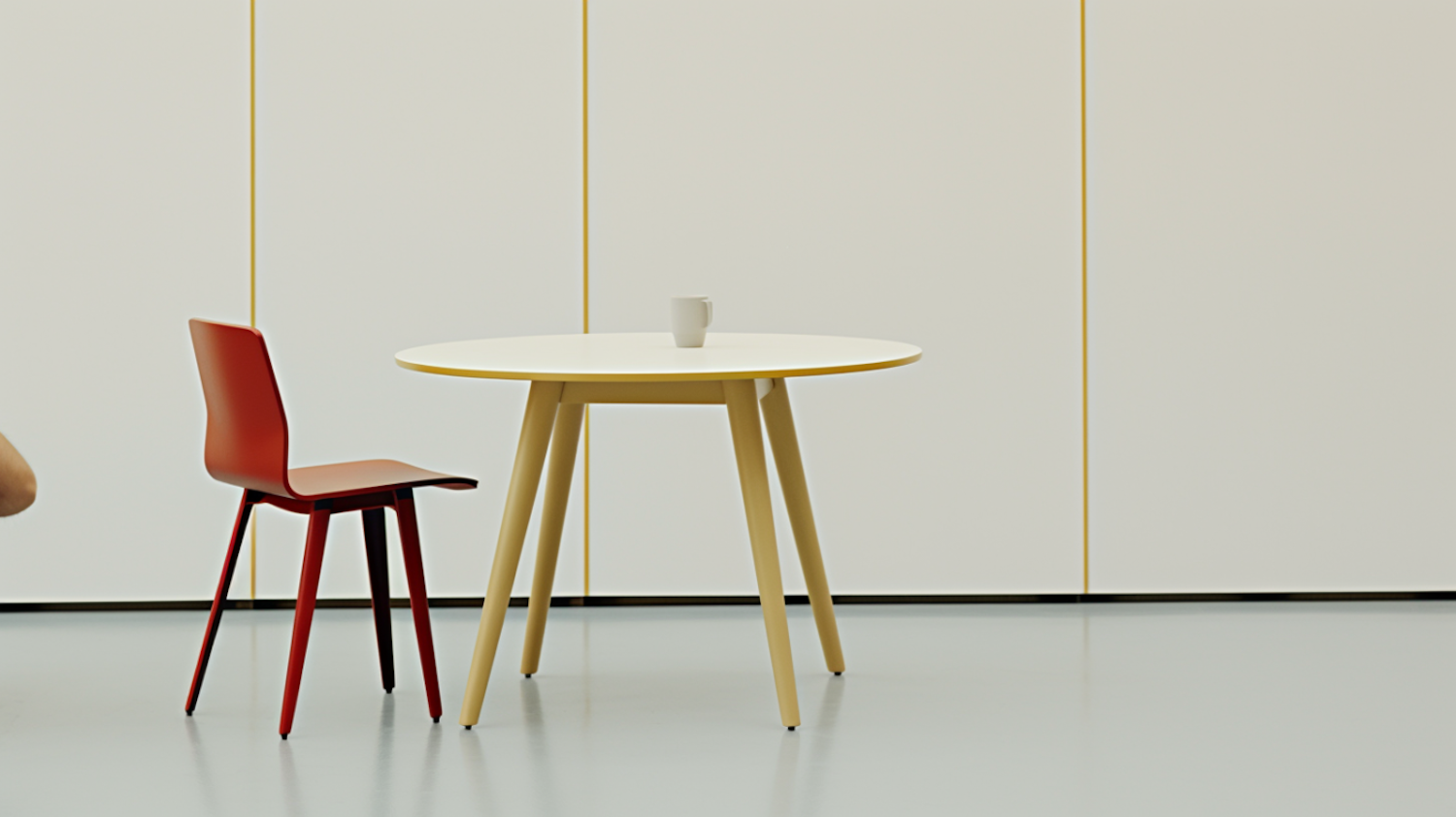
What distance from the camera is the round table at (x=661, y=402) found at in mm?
2400

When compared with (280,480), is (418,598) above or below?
below

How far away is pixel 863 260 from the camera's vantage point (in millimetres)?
3748

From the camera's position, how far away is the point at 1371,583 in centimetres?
380

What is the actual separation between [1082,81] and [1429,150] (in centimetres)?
98

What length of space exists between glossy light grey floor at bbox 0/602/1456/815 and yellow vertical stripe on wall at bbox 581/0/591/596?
0.19 metres

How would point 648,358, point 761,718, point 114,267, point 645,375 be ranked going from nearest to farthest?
point 645,375, point 648,358, point 761,718, point 114,267

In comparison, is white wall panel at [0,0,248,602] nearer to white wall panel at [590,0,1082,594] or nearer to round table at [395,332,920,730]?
white wall panel at [590,0,1082,594]

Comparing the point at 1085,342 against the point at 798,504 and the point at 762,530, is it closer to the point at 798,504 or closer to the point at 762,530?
the point at 798,504

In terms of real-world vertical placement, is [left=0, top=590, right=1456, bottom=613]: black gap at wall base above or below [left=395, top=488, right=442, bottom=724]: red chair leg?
below

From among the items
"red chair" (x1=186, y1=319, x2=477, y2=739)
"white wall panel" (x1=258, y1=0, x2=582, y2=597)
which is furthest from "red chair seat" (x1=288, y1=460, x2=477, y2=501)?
"white wall panel" (x1=258, y1=0, x2=582, y2=597)

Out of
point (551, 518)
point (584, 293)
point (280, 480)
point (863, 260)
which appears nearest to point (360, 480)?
point (280, 480)

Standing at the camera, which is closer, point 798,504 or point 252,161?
point 798,504

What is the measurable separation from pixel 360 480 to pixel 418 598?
26 cm

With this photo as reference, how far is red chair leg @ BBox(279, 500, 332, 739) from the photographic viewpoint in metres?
2.51
